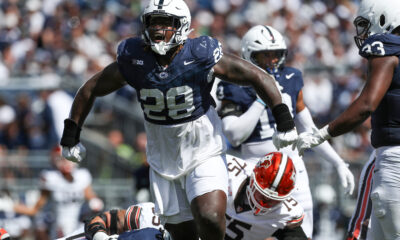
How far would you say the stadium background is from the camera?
1025cm

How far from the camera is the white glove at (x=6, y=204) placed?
9219mm

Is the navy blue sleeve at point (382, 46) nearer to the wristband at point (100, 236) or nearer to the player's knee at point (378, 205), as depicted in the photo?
the player's knee at point (378, 205)

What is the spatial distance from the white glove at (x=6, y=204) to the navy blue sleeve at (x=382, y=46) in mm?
6008

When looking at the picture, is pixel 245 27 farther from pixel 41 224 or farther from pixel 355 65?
pixel 41 224

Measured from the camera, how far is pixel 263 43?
5.73 metres

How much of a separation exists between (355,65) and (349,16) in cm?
304

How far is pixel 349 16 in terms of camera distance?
56.1 feet

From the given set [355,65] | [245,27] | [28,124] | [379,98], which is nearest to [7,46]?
[28,124]

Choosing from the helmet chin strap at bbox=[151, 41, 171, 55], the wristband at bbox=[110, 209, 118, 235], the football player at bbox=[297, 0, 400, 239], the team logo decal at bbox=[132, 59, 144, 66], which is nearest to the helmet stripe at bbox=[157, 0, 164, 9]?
the helmet chin strap at bbox=[151, 41, 171, 55]

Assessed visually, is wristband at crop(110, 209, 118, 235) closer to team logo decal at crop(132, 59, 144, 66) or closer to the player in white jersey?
team logo decal at crop(132, 59, 144, 66)

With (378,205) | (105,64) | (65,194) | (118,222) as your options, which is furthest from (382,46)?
(105,64)

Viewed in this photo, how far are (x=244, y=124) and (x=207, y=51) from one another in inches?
40.9

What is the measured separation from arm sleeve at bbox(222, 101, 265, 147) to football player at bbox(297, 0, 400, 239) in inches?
40.8

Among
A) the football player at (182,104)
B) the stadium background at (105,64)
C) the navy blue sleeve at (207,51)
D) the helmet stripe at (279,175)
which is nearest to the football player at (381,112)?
the helmet stripe at (279,175)
